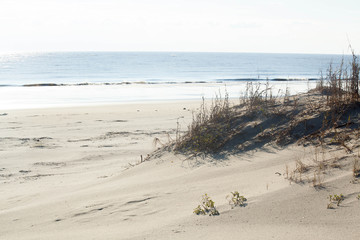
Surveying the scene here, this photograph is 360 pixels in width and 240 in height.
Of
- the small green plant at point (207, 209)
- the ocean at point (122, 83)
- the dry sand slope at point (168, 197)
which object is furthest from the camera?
the ocean at point (122, 83)

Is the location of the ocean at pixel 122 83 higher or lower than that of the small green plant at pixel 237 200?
higher

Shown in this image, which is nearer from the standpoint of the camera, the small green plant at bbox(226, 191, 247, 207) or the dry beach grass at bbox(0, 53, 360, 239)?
the dry beach grass at bbox(0, 53, 360, 239)

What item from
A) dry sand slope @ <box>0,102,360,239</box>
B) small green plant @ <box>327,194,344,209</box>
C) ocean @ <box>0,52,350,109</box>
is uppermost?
ocean @ <box>0,52,350,109</box>

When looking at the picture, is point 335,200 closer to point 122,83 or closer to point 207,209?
point 207,209

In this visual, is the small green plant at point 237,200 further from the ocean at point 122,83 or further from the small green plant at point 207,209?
the ocean at point 122,83

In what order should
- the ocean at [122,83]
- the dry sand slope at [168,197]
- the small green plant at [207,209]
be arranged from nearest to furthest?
the dry sand slope at [168,197] < the small green plant at [207,209] < the ocean at [122,83]

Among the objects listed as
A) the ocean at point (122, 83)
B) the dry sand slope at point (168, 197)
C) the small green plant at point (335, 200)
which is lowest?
the dry sand slope at point (168, 197)

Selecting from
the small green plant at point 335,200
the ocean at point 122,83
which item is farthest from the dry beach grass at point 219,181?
the ocean at point 122,83

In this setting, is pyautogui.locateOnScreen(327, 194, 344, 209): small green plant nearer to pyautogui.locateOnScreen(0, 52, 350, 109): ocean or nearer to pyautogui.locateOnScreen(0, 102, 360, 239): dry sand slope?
pyautogui.locateOnScreen(0, 102, 360, 239): dry sand slope

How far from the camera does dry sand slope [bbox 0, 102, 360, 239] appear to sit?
129 inches

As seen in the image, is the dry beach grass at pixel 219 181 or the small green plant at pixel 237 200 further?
Answer: the small green plant at pixel 237 200

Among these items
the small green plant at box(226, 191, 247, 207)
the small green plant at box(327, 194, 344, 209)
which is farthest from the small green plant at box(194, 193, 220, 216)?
the small green plant at box(327, 194, 344, 209)

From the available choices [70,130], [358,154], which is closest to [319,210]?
[358,154]

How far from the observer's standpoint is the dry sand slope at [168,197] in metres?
3.28
